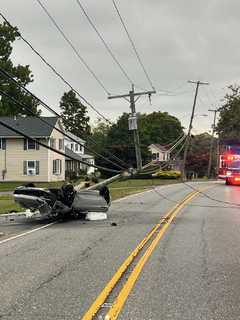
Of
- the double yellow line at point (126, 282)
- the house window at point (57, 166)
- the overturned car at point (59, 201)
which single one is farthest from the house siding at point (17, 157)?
the double yellow line at point (126, 282)

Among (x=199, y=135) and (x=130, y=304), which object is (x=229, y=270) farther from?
(x=199, y=135)

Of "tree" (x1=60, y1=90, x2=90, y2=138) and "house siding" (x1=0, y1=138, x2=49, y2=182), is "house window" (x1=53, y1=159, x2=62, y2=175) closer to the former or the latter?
"house siding" (x1=0, y1=138, x2=49, y2=182)

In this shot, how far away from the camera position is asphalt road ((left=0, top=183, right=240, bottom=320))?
638cm

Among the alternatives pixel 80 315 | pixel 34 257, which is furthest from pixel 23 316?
pixel 34 257

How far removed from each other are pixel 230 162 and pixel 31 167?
75.7 ft

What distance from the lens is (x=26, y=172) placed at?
58.0 metres

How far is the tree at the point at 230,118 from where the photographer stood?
2684 inches

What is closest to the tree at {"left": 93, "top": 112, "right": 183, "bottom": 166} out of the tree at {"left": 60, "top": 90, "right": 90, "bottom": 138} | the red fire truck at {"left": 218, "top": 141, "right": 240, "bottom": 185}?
the tree at {"left": 60, "top": 90, "right": 90, "bottom": 138}

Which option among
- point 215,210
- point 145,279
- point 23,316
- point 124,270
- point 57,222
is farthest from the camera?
point 215,210

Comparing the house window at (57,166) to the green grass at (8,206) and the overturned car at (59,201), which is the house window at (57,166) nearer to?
the green grass at (8,206)

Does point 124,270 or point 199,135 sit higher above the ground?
point 199,135

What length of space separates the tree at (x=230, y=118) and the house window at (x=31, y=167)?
24.5 metres

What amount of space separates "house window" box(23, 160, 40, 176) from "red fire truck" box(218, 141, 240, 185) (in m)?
20.7

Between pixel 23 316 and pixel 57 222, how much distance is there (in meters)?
11.1
